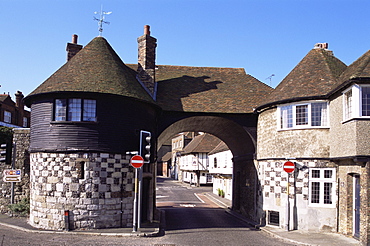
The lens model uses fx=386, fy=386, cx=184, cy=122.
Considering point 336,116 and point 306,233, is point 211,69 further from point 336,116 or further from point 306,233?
point 306,233

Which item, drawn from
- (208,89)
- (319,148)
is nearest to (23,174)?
(208,89)

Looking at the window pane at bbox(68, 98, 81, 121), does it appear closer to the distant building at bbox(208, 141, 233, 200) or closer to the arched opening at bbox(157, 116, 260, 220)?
the arched opening at bbox(157, 116, 260, 220)

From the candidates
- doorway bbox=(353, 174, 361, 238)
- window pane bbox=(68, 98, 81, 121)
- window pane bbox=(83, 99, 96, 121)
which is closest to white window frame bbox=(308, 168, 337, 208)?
doorway bbox=(353, 174, 361, 238)

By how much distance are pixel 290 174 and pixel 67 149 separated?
1011 centimetres

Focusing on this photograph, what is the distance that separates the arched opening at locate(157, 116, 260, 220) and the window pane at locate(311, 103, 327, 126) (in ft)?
14.7

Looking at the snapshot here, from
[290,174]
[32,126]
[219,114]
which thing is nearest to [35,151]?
[32,126]

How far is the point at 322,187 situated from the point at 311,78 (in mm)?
5245

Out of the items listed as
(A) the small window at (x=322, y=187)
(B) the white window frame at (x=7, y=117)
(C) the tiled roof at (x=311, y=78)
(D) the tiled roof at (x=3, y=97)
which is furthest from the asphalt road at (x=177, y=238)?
(B) the white window frame at (x=7, y=117)

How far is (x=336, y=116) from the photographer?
648 inches

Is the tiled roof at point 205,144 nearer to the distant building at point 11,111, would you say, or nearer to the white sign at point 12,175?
the distant building at point 11,111

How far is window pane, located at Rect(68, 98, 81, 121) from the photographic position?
56.1ft

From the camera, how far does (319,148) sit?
17406 millimetres

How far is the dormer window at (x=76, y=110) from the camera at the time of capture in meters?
17.1

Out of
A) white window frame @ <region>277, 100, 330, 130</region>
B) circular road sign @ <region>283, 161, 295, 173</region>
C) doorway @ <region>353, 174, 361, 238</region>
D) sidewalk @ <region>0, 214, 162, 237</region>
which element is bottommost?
sidewalk @ <region>0, 214, 162, 237</region>
